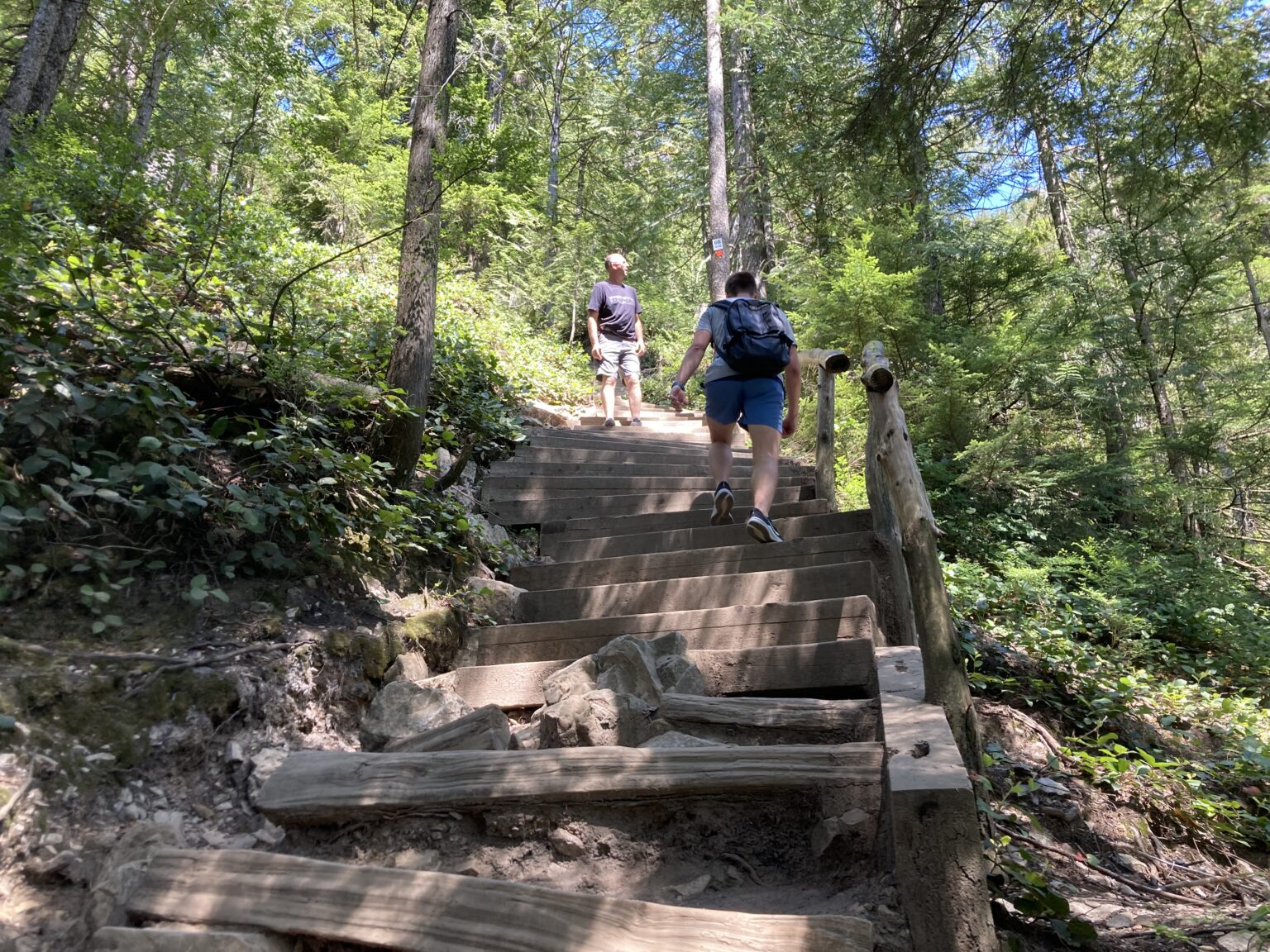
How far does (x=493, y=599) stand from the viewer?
4.38 meters

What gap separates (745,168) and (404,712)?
552 inches

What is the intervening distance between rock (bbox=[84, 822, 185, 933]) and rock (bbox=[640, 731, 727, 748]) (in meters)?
1.46

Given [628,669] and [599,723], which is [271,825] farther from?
[628,669]

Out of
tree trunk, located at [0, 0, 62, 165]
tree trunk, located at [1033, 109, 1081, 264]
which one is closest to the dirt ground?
tree trunk, located at [0, 0, 62, 165]

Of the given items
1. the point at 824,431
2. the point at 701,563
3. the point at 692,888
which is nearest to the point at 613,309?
the point at 824,431

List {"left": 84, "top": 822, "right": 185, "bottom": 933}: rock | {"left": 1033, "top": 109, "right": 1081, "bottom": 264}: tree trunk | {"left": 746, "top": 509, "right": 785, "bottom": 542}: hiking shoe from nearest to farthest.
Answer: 1. {"left": 84, "top": 822, "right": 185, "bottom": 933}: rock
2. {"left": 746, "top": 509, "right": 785, "bottom": 542}: hiking shoe
3. {"left": 1033, "top": 109, "right": 1081, "bottom": 264}: tree trunk

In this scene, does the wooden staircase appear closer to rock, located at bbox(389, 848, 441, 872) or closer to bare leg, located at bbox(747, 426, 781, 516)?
rock, located at bbox(389, 848, 441, 872)

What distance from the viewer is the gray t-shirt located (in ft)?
14.8

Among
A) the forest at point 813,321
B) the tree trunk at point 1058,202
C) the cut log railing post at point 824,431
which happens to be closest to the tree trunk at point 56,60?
the forest at point 813,321

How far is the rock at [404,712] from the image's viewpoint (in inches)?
114

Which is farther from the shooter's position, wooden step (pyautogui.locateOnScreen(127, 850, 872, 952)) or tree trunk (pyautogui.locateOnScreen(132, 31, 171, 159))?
tree trunk (pyautogui.locateOnScreen(132, 31, 171, 159))

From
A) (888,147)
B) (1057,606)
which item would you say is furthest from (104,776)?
(1057,606)

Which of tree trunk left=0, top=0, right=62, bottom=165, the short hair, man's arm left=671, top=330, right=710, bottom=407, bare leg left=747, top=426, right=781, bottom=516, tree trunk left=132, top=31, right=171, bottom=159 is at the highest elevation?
tree trunk left=132, top=31, right=171, bottom=159

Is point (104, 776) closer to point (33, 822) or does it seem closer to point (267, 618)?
A: point (33, 822)
